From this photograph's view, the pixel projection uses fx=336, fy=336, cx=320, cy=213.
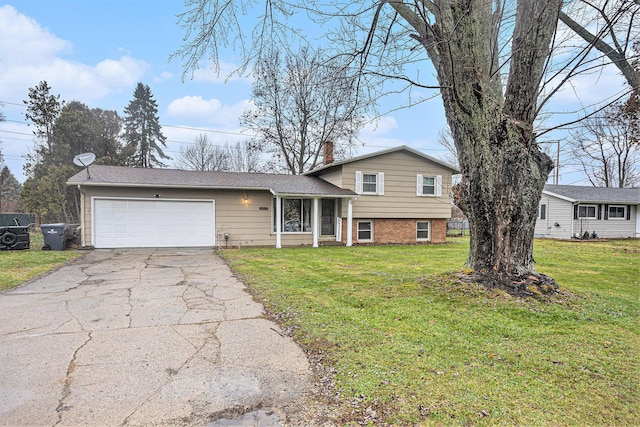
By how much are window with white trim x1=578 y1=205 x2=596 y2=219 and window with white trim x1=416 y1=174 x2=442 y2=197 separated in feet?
36.0

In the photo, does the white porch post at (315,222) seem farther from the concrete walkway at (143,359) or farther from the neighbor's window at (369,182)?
the concrete walkway at (143,359)

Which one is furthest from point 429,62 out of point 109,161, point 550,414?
point 109,161

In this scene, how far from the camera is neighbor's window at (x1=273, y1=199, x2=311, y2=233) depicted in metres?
14.3

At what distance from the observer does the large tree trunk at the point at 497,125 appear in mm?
4531

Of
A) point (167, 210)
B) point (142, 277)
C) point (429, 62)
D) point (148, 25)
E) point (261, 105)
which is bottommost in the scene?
point (142, 277)

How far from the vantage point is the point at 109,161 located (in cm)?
2620

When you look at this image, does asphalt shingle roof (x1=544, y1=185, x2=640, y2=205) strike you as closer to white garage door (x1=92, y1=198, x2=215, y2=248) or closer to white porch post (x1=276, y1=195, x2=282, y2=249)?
white porch post (x1=276, y1=195, x2=282, y2=249)

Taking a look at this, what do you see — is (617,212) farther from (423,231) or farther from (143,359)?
(143,359)

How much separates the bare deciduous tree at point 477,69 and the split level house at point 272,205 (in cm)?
802

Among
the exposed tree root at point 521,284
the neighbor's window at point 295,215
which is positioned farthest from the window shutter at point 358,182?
the exposed tree root at point 521,284

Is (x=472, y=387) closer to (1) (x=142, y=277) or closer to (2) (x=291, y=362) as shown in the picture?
(2) (x=291, y=362)

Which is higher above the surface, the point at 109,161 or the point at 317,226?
the point at 109,161

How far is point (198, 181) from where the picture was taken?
13250 mm

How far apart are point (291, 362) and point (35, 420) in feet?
5.96
